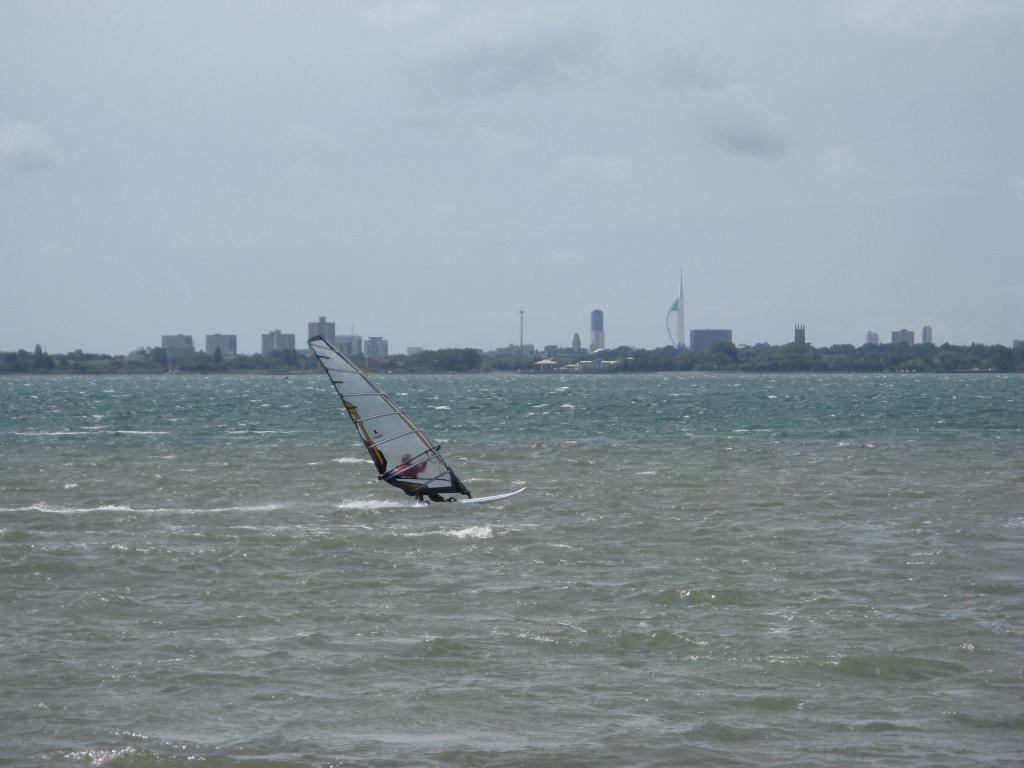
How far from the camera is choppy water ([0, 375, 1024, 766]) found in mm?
11398

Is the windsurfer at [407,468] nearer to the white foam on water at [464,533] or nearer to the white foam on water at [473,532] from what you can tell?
the white foam on water at [473,532]

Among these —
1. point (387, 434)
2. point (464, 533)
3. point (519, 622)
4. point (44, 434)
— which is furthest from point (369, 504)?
point (44, 434)

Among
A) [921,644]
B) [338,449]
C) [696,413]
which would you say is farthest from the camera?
[696,413]

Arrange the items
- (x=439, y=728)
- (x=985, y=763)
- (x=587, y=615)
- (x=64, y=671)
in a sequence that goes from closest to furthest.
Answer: (x=985, y=763), (x=439, y=728), (x=64, y=671), (x=587, y=615)

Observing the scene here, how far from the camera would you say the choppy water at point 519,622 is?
11398mm

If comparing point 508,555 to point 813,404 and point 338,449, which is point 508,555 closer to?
point 338,449

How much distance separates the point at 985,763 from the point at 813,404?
8393cm

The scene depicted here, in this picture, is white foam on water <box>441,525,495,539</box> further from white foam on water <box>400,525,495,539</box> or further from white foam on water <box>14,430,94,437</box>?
white foam on water <box>14,430,94,437</box>

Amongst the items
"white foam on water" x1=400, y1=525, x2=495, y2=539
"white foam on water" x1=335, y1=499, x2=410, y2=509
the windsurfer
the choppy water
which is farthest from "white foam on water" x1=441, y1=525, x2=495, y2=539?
"white foam on water" x1=335, y1=499, x2=410, y2=509

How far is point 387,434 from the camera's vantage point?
88.8ft

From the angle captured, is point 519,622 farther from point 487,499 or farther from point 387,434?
point 487,499

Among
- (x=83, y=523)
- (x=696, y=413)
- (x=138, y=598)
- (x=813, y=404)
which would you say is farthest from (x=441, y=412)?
(x=138, y=598)

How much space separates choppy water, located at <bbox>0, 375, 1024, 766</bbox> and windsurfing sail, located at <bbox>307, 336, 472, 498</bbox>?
3.07 ft

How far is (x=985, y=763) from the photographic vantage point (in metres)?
10.6
